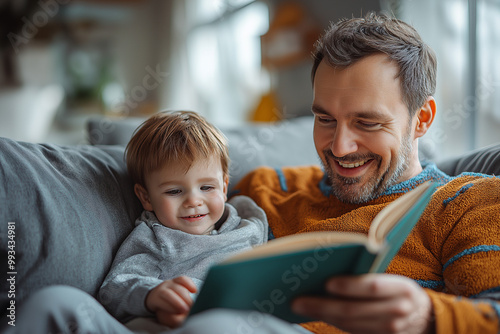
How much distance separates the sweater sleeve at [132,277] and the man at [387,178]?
14cm

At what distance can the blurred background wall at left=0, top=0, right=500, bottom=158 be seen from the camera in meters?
3.89

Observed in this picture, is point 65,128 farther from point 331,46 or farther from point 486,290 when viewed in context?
point 486,290

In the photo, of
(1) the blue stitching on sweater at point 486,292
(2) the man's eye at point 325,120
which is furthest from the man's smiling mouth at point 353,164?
(1) the blue stitching on sweater at point 486,292

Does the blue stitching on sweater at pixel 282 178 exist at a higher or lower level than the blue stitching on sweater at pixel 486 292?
higher

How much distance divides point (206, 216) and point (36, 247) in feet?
1.34

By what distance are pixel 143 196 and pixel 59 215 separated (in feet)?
0.85

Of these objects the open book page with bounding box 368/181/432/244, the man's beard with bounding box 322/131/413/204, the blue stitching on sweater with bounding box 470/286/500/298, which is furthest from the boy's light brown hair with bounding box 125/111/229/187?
the blue stitching on sweater with bounding box 470/286/500/298

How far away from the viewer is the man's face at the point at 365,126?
112 cm

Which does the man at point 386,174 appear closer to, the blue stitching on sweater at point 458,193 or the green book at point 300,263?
the blue stitching on sweater at point 458,193

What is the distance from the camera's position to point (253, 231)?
46.7 inches

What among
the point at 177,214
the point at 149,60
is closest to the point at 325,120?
the point at 177,214

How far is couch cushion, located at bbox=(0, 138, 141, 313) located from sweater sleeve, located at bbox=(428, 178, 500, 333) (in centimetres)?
74

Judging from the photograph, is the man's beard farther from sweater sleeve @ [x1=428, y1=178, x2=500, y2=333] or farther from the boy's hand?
the boy's hand

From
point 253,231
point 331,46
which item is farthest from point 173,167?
point 331,46
